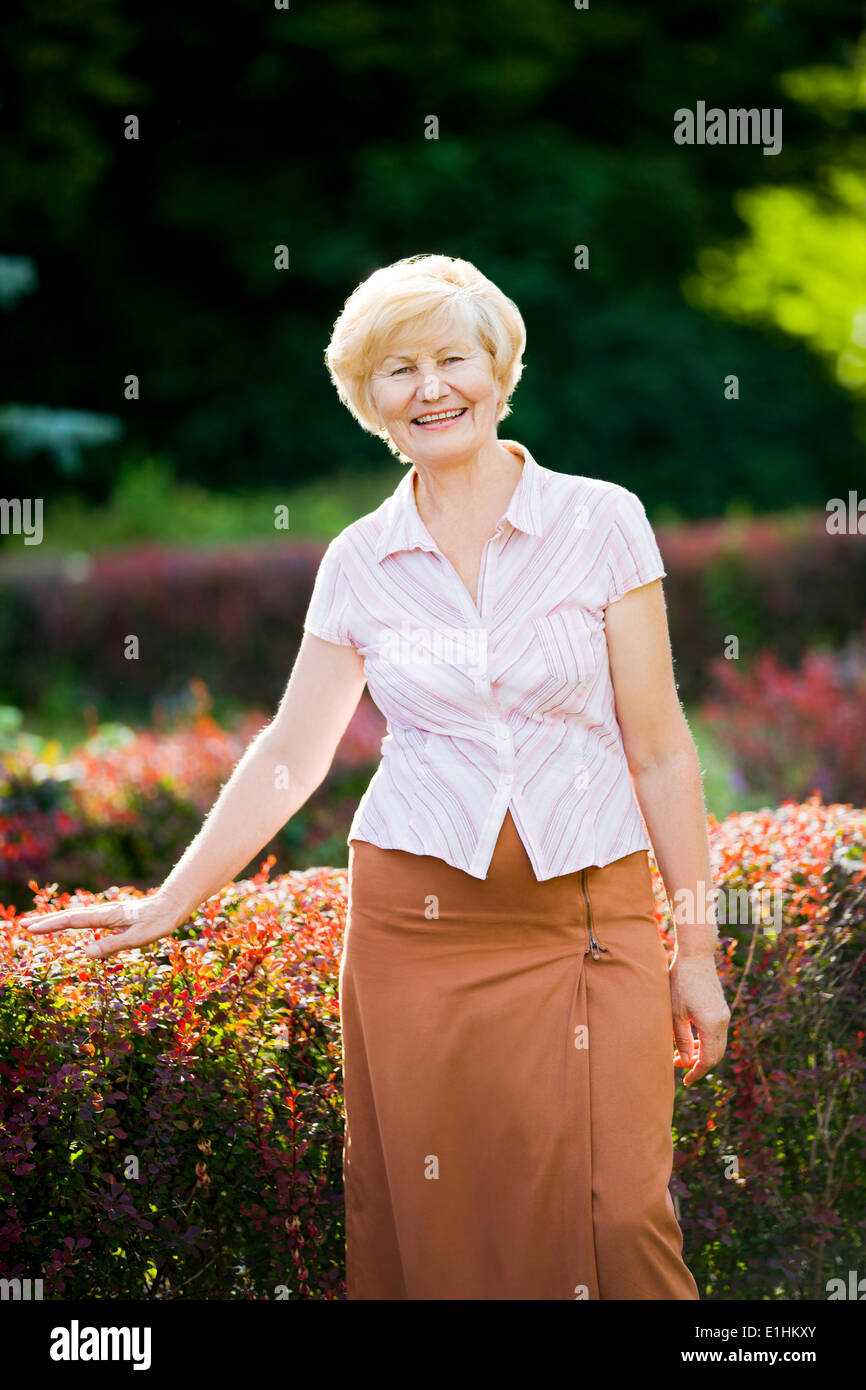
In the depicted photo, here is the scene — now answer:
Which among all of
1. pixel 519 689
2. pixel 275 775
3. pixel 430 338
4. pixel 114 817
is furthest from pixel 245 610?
pixel 519 689

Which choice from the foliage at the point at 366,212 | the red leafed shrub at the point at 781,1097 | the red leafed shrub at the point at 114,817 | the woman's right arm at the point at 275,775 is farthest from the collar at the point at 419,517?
the foliage at the point at 366,212

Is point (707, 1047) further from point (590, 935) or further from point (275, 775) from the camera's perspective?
point (275, 775)

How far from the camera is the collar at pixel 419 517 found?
2.66m

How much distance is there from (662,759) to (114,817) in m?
3.96

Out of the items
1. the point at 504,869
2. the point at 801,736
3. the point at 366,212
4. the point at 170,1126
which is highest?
the point at 366,212

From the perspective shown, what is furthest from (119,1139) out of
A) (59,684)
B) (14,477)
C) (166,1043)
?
(14,477)

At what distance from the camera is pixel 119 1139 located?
3.05 metres

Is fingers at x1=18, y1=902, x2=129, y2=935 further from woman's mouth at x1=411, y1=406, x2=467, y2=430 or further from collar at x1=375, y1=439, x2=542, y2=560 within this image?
woman's mouth at x1=411, y1=406, x2=467, y2=430

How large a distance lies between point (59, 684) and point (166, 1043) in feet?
31.7

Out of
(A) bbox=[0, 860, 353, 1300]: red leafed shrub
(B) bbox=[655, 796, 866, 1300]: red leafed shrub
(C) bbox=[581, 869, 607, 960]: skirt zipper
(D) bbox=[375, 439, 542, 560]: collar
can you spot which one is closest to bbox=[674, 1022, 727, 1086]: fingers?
(C) bbox=[581, 869, 607, 960]: skirt zipper

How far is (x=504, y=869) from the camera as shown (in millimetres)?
2580

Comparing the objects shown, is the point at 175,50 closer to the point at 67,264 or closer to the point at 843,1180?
the point at 67,264

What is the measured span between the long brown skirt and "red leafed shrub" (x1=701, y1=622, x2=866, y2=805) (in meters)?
4.85

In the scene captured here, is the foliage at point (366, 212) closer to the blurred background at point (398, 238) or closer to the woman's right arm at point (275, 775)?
the blurred background at point (398, 238)
